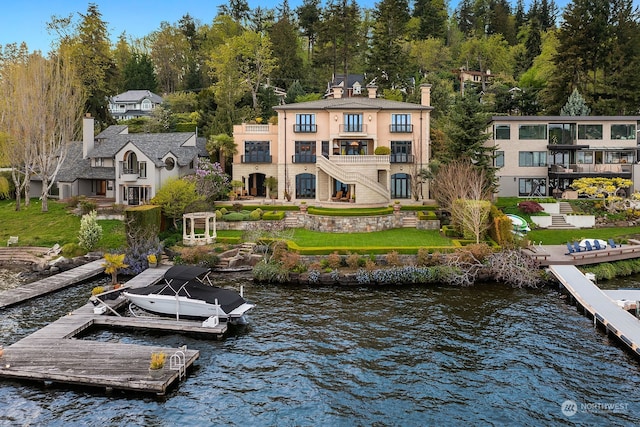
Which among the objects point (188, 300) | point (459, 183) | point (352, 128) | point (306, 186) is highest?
point (352, 128)

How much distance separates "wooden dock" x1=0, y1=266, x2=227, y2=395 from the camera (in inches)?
787

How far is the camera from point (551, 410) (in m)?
18.8

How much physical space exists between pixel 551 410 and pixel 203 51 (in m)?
94.9

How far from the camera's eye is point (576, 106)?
2442 inches

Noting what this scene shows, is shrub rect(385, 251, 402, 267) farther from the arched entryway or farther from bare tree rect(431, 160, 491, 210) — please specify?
the arched entryway

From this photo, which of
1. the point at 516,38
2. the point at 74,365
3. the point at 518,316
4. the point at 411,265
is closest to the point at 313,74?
the point at 516,38

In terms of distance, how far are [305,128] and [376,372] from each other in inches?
1432

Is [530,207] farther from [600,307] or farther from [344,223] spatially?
[600,307]

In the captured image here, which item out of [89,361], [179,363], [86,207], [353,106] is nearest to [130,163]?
[86,207]

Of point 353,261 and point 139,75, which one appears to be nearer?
point 353,261

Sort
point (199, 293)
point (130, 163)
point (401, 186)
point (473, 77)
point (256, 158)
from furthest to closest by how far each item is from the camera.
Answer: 1. point (473, 77)
2. point (256, 158)
3. point (401, 186)
4. point (130, 163)
5. point (199, 293)

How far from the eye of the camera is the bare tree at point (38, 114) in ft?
159

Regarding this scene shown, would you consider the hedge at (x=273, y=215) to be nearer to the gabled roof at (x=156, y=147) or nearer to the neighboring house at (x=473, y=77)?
the gabled roof at (x=156, y=147)

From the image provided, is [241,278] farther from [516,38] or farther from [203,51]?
[516,38]
